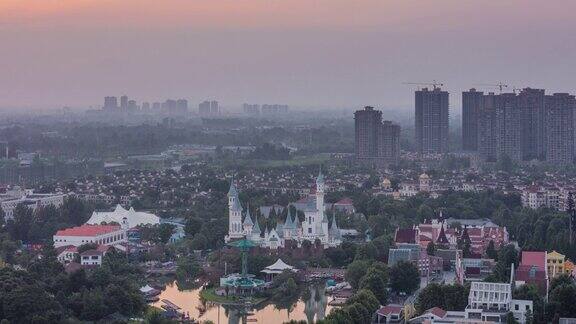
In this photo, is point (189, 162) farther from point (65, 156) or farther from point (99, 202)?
point (99, 202)

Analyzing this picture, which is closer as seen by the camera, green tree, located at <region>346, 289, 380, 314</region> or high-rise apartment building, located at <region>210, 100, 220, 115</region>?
green tree, located at <region>346, 289, 380, 314</region>

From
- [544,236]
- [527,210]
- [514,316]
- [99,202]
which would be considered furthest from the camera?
[99,202]

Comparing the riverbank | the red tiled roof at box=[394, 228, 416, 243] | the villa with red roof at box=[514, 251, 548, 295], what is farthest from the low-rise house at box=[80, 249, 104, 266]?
the villa with red roof at box=[514, 251, 548, 295]

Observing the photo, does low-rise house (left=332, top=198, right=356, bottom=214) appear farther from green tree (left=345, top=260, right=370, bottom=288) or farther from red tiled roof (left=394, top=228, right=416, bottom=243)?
green tree (left=345, top=260, right=370, bottom=288)

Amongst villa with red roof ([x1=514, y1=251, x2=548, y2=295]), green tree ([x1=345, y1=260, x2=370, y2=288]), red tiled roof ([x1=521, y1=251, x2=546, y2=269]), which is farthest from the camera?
green tree ([x1=345, y1=260, x2=370, y2=288])

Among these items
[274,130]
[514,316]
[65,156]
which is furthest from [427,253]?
[274,130]

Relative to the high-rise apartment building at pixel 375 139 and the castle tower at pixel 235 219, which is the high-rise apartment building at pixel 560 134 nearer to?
the high-rise apartment building at pixel 375 139
